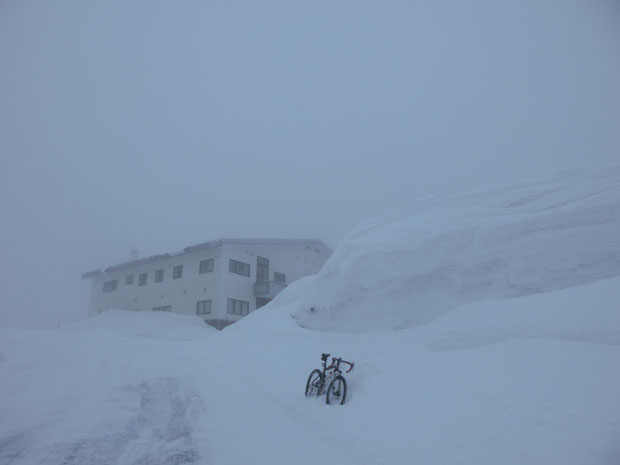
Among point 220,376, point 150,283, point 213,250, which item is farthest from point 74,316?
point 220,376

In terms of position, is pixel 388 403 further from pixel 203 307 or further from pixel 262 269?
pixel 262 269

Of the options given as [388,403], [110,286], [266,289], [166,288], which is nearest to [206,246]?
[166,288]

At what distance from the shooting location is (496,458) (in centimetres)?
512

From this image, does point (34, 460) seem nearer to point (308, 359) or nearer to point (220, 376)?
point (220, 376)

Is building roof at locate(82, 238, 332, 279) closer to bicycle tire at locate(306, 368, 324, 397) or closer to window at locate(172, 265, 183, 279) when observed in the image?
window at locate(172, 265, 183, 279)

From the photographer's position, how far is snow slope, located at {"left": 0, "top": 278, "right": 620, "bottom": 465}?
17.8 feet

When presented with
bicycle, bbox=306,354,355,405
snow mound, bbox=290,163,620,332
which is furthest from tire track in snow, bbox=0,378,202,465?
snow mound, bbox=290,163,620,332

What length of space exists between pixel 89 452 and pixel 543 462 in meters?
6.00

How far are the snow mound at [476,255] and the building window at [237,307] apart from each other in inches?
671

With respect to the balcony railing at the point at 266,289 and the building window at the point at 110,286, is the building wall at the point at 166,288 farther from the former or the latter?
the balcony railing at the point at 266,289

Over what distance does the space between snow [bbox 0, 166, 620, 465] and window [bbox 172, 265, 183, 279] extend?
58.8 ft

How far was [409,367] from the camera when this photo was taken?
28.4 ft

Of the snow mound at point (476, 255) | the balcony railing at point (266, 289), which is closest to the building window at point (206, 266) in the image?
the balcony railing at point (266, 289)

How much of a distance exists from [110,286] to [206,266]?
42.8 feet
